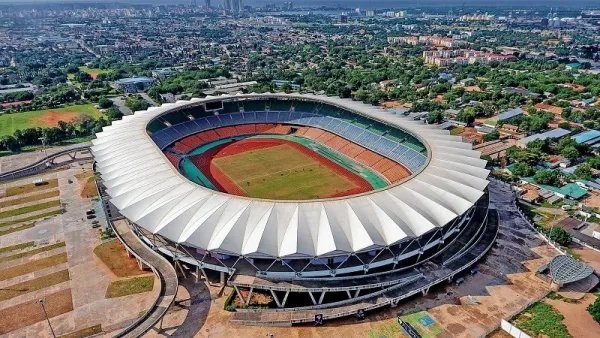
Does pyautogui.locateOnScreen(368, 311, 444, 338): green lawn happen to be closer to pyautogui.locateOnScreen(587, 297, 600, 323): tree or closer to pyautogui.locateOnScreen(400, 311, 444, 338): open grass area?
pyautogui.locateOnScreen(400, 311, 444, 338): open grass area

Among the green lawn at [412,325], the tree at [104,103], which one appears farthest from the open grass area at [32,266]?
the tree at [104,103]

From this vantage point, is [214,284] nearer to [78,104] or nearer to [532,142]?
[532,142]

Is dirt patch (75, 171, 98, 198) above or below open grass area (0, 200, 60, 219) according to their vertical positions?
above

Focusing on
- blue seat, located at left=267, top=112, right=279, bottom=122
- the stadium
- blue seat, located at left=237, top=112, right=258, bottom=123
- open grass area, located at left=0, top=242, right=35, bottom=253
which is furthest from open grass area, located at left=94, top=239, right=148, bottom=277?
blue seat, located at left=267, top=112, right=279, bottom=122

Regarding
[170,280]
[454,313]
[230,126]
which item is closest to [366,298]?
[454,313]

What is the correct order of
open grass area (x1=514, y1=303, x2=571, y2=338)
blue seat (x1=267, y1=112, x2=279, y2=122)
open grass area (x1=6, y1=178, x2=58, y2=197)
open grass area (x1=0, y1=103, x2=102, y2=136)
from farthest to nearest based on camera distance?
1. open grass area (x1=0, y1=103, x2=102, y2=136)
2. blue seat (x1=267, y1=112, x2=279, y2=122)
3. open grass area (x1=6, y1=178, x2=58, y2=197)
4. open grass area (x1=514, y1=303, x2=571, y2=338)
